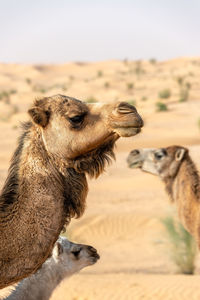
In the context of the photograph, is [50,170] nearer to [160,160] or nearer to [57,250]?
[57,250]

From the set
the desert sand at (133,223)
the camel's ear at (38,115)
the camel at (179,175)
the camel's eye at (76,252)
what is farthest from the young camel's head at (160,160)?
the camel's ear at (38,115)

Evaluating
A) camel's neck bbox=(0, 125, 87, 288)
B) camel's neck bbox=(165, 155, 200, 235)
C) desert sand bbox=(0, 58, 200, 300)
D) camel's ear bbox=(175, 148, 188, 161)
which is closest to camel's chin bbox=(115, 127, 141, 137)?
camel's neck bbox=(0, 125, 87, 288)

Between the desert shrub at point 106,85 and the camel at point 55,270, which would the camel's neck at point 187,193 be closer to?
the camel at point 55,270

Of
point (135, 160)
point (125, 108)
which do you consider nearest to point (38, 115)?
point (125, 108)

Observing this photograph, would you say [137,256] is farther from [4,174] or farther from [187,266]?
[4,174]

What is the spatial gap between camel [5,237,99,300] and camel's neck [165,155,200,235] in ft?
5.00

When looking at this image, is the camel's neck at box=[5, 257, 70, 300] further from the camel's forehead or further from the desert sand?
the camel's forehead

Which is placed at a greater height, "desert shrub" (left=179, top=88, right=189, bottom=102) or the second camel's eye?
the second camel's eye

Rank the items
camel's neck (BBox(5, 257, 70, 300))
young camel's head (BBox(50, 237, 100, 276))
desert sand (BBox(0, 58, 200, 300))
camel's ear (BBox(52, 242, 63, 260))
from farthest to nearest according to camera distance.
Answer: desert sand (BBox(0, 58, 200, 300))
camel's ear (BBox(52, 242, 63, 260))
young camel's head (BBox(50, 237, 100, 276))
camel's neck (BBox(5, 257, 70, 300))

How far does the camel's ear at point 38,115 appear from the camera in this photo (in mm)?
3488

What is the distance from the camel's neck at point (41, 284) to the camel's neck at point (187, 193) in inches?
70.2

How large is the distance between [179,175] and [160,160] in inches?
22.7

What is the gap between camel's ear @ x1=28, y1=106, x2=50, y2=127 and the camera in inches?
137

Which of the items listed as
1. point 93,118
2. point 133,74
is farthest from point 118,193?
point 133,74
